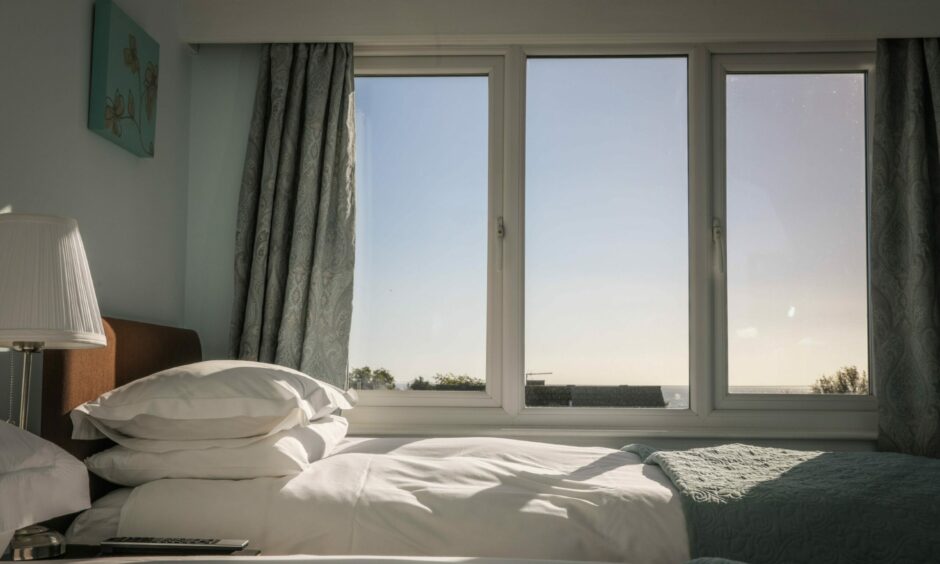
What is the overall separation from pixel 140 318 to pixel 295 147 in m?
0.90

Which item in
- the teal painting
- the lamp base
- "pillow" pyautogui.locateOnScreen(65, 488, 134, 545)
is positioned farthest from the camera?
the teal painting

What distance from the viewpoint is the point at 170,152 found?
11.1ft

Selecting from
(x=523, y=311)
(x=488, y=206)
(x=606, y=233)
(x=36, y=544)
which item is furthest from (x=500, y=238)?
(x=36, y=544)

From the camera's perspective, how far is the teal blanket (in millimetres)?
1854

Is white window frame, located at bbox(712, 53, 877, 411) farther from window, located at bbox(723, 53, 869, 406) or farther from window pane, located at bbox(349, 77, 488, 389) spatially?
window pane, located at bbox(349, 77, 488, 389)

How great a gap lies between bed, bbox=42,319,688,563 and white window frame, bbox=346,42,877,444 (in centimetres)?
122

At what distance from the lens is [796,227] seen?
359 centimetres

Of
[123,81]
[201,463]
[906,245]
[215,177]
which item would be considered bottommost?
[201,463]

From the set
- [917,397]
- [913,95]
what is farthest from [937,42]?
[917,397]

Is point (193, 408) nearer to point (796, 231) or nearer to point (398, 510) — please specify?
point (398, 510)

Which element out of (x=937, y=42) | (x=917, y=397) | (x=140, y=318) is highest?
(x=937, y=42)

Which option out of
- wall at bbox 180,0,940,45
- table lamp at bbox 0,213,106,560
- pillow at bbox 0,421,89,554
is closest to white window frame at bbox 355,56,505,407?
wall at bbox 180,0,940,45

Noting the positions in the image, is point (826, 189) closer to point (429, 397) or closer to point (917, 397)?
point (917, 397)

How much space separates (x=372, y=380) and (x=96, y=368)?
141 cm
